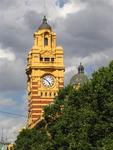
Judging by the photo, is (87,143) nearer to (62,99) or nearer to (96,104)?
(96,104)

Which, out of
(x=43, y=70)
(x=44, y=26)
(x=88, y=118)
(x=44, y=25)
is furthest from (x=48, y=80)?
(x=88, y=118)

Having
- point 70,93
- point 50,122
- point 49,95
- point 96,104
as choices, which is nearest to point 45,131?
point 50,122

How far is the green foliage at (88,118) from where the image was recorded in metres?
72.9

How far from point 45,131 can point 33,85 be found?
87.3 meters

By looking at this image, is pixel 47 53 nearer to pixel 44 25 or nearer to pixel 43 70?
pixel 43 70

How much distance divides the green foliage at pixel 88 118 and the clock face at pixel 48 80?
326ft

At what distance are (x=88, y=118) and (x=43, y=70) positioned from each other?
114 m

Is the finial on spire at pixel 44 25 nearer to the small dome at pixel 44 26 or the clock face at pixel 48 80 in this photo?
the small dome at pixel 44 26

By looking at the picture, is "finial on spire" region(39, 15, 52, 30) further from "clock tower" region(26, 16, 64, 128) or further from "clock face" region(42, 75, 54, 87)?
"clock face" region(42, 75, 54, 87)

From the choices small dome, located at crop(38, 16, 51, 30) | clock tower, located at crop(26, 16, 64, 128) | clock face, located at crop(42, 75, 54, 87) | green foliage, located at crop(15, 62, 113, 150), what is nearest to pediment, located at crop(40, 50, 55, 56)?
clock tower, located at crop(26, 16, 64, 128)

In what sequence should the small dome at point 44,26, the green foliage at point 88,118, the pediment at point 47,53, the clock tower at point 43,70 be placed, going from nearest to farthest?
the green foliage at point 88,118, the clock tower at point 43,70, the pediment at point 47,53, the small dome at point 44,26

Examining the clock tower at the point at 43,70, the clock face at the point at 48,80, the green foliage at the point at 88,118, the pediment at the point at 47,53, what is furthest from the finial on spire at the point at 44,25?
the green foliage at the point at 88,118

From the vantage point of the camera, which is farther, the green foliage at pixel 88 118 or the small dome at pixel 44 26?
the small dome at pixel 44 26

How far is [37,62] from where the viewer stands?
188 metres
